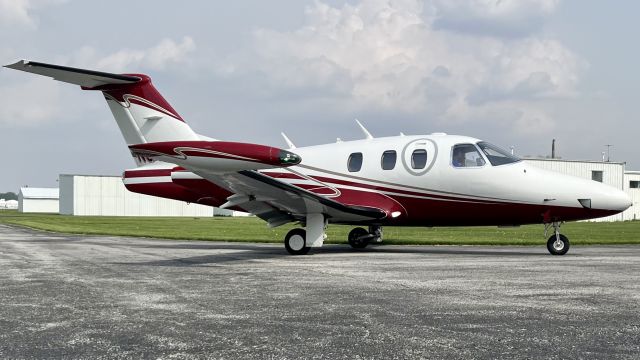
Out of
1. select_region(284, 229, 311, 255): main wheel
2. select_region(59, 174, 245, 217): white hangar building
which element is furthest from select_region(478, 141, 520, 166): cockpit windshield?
select_region(59, 174, 245, 217): white hangar building

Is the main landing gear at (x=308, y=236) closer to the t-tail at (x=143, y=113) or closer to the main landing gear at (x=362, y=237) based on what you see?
the main landing gear at (x=362, y=237)

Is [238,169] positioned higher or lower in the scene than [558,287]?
higher

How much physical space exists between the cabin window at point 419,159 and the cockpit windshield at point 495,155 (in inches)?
58.9

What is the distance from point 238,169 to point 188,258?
168 inches

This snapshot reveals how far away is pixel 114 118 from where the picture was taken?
17609 mm

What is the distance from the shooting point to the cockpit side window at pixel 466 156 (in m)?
17.4

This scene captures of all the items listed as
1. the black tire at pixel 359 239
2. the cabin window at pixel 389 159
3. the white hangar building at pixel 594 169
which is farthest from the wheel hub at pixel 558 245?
the white hangar building at pixel 594 169

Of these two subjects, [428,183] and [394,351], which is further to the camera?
[428,183]

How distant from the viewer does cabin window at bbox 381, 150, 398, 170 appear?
1816 cm

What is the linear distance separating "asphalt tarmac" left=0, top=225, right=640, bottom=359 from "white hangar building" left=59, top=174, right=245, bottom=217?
8258 cm

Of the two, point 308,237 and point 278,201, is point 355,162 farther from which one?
point 278,201

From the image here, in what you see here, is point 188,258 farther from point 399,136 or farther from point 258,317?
point 258,317

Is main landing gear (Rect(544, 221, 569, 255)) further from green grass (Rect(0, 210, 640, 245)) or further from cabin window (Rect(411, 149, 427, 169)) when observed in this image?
green grass (Rect(0, 210, 640, 245))

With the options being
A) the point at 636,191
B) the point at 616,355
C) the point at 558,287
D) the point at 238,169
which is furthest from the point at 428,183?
the point at 636,191
